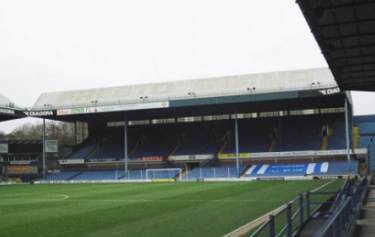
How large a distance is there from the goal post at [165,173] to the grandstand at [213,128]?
19cm

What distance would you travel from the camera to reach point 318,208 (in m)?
17.2

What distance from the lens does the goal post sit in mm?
57825

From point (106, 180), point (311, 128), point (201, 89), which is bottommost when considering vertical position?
point (106, 180)

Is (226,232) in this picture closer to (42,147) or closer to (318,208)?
(318,208)

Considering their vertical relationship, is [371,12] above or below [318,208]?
above

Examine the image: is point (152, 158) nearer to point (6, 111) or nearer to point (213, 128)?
point (213, 128)

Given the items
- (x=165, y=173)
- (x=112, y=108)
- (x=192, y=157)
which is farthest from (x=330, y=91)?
(x=112, y=108)

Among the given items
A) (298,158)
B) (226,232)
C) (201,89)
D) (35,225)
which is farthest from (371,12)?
(201,89)

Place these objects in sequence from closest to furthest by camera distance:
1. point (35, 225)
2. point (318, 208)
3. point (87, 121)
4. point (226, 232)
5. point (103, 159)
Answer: point (226, 232), point (318, 208), point (35, 225), point (103, 159), point (87, 121)

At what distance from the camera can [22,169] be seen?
65.6 m

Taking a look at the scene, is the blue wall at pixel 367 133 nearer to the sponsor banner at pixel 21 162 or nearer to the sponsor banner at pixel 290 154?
the sponsor banner at pixel 290 154

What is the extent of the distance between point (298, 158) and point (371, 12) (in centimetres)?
4867

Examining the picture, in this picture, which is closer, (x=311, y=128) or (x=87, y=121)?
(x=311, y=128)

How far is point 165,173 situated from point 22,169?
19355 millimetres
